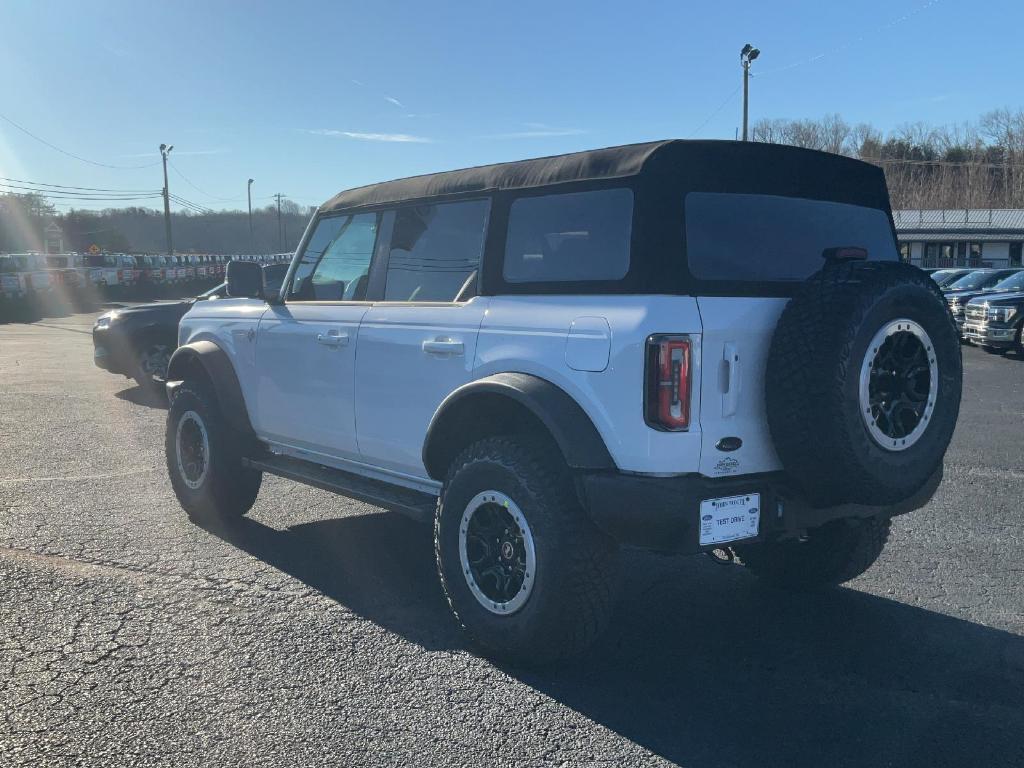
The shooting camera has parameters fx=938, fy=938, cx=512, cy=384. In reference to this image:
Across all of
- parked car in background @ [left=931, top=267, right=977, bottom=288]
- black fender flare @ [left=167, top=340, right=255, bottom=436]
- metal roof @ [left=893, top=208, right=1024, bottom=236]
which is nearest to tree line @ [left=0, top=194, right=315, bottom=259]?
metal roof @ [left=893, top=208, right=1024, bottom=236]


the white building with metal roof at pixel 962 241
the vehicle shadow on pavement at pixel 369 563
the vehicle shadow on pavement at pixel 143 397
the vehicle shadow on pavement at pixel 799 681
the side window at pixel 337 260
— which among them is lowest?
the vehicle shadow on pavement at pixel 799 681

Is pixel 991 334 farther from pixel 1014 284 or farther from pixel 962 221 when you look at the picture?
pixel 962 221

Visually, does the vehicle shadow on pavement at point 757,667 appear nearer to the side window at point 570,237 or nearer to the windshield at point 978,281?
the side window at point 570,237

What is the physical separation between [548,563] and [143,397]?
31.3 feet

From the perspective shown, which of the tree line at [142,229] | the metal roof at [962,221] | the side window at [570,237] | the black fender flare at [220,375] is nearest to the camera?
the side window at [570,237]

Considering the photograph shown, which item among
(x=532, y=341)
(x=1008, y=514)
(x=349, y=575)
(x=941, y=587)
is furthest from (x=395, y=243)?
(x=1008, y=514)

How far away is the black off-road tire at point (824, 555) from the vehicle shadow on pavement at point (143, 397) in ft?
26.6

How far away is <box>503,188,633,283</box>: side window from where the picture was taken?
11.9ft

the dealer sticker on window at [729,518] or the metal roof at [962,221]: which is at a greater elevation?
the metal roof at [962,221]

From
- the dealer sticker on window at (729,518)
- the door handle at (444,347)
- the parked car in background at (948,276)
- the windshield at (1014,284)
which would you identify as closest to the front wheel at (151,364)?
the door handle at (444,347)

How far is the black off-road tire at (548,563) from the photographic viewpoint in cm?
353

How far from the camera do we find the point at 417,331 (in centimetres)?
436

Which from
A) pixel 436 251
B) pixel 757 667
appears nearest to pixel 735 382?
pixel 757 667

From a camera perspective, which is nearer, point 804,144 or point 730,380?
point 730,380
